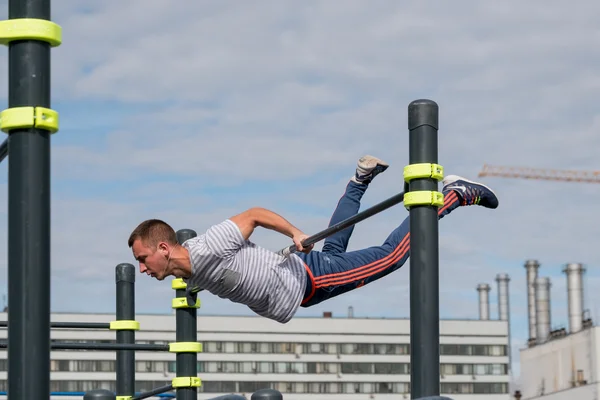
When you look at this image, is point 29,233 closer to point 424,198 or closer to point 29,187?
point 29,187

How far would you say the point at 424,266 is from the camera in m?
4.12

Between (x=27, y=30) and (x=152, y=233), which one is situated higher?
(x=27, y=30)

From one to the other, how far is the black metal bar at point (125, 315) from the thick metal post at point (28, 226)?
15.3 ft

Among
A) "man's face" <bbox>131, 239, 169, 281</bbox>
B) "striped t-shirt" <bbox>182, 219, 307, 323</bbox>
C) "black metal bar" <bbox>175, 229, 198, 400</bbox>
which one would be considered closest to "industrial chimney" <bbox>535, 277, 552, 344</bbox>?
"black metal bar" <bbox>175, 229, 198, 400</bbox>

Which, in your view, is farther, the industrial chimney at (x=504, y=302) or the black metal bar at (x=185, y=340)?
the industrial chimney at (x=504, y=302)

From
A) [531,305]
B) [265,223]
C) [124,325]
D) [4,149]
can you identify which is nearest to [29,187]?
[4,149]

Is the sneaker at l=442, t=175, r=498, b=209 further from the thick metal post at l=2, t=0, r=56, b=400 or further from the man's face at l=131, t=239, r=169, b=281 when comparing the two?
the thick metal post at l=2, t=0, r=56, b=400

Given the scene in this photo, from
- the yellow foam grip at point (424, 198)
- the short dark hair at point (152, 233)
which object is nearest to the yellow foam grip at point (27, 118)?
the yellow foam grip at point (424, 198)

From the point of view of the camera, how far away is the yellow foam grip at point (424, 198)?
417cm

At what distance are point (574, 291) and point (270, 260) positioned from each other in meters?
56.1

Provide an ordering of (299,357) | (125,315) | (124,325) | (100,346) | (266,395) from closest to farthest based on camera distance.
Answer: (266,395) < (100,346) < (124,325) < (125,315) < (299,357)

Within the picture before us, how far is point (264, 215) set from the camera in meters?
→ 5.14

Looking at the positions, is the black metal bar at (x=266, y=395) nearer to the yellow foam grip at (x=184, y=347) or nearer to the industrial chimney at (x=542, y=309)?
the yellow foam grip at (x=184, y=347)

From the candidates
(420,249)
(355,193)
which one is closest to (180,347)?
(355,193)
